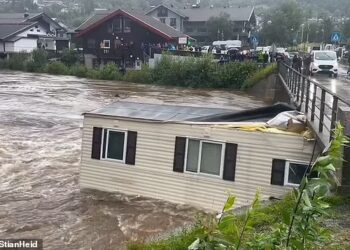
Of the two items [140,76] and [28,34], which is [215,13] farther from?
[140,76]

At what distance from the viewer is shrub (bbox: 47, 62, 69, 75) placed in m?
54.4

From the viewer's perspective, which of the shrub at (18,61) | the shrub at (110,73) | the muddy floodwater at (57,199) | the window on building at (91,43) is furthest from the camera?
the window on building at (91,43)

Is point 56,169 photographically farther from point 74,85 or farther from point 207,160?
point 74,85

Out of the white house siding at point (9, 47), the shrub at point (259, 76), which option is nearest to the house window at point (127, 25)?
the white house siding at point (9, 47)

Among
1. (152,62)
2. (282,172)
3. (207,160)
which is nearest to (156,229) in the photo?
(207,160)

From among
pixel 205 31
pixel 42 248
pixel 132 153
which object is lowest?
pixel 42 248

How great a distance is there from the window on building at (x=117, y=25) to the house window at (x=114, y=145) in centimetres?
4582

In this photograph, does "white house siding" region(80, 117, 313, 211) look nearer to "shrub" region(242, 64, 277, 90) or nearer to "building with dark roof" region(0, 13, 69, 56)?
"shrub" region(242, 64, 277, 90)

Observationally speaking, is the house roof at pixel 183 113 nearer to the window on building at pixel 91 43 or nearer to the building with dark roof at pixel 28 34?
the window on building at pixel 91 43

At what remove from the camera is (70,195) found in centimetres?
1413

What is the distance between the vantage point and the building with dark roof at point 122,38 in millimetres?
56219

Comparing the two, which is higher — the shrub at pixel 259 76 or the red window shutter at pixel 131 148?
the shrub at pixel 259 76

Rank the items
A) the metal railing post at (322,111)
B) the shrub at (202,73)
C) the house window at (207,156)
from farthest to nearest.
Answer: the shrub at (202,73), the house window at (207,156), the metal railing post at (322,111)

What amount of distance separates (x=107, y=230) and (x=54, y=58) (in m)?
51.1
